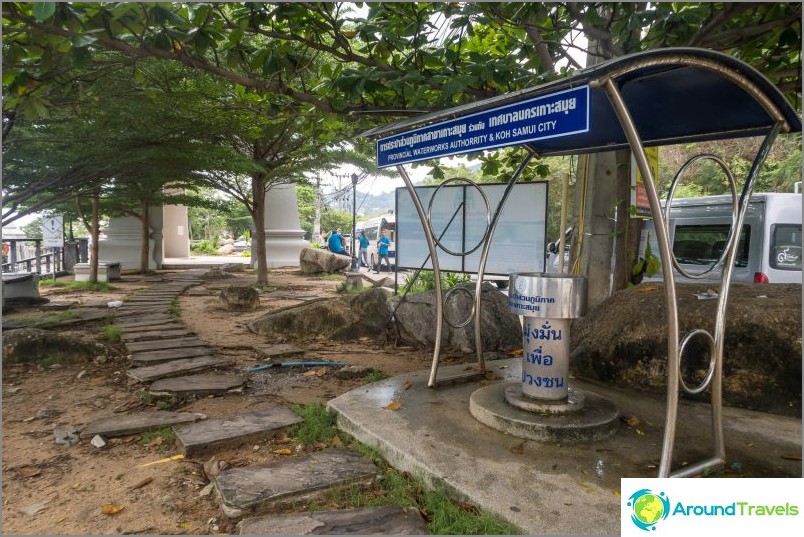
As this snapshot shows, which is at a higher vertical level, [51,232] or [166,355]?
[51,232]

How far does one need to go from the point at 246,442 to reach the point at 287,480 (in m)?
0.79

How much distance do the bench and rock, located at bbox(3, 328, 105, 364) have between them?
792 centimetres

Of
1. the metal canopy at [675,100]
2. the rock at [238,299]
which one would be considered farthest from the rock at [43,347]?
the metal canopy at [675,100]

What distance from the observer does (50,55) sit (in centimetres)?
399

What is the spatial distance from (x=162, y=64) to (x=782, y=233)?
924 centimetres

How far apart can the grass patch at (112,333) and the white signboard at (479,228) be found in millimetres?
4044

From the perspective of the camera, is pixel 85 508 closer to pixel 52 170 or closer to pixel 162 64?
pixel 162 64

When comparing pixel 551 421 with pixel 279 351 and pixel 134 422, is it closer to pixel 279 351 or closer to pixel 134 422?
pixel 134 422

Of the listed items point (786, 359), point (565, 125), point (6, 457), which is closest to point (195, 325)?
point (6, 457)

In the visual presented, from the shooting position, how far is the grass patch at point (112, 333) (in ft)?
21.0

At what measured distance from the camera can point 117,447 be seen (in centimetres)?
346

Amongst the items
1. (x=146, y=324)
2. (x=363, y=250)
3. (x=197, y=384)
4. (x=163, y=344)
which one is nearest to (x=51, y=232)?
(x=146, y=324)

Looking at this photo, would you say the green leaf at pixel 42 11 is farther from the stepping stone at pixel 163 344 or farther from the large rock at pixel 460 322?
the large rock at pixel 460 322

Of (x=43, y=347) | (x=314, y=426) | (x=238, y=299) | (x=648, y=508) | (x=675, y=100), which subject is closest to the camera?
(x=648, y=508)
